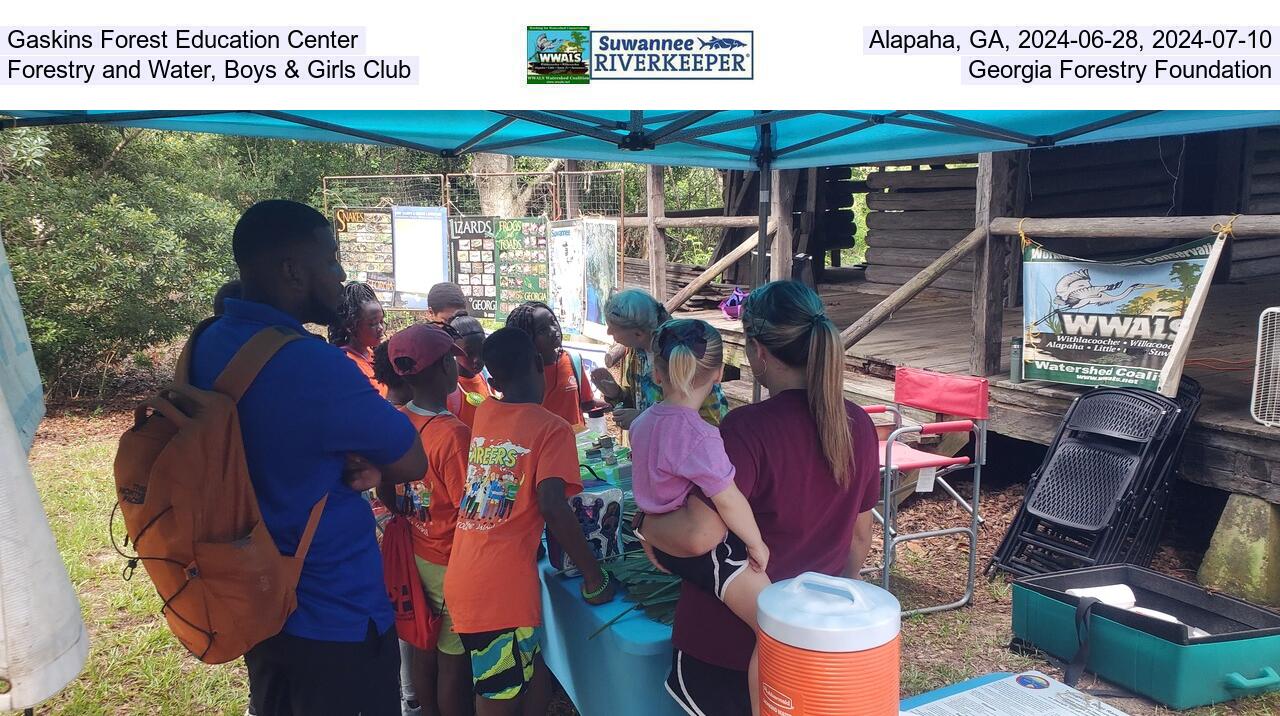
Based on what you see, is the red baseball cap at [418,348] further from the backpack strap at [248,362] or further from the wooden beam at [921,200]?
the wooden beam at [921,200]

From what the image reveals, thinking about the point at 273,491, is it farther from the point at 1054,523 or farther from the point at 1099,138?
the point at 1054,523

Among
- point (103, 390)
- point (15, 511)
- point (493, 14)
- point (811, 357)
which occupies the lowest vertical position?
point (103, 390)

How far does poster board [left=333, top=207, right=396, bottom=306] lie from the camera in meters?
13.1

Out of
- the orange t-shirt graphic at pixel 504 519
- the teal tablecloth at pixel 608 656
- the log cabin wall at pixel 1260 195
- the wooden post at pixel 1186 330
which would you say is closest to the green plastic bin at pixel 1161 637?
the teal tablecloth at pixel 608 656

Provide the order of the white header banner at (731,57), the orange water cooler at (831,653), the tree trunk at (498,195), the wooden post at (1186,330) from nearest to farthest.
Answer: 1. the orange water cooler at (831,653)
2. the white header banner at (731,57)
3. the wooden post at (1186,330)
4. the tree trunk at (498,195)

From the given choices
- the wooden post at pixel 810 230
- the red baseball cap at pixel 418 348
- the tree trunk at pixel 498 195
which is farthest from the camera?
the tree trunk at pixel 498 195

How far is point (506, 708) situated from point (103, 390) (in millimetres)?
9388

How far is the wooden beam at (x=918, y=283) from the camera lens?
5836mm

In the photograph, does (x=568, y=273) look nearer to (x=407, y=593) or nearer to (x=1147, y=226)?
(x=1147, y=226)

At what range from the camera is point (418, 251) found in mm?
12938

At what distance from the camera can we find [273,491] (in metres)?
1.95

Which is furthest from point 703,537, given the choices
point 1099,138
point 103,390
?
point 103,390

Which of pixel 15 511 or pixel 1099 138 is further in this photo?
pixel 1099 138

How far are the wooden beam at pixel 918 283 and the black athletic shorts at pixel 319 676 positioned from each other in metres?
4.31
